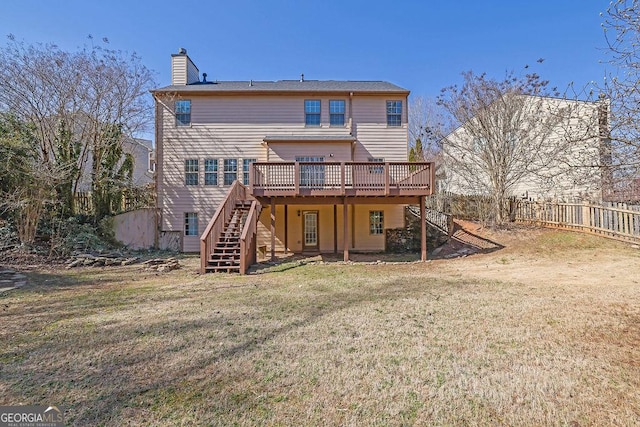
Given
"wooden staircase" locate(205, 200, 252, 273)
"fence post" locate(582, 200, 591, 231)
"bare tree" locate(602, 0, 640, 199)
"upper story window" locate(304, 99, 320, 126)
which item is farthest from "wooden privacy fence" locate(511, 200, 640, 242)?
"wooden staircase" locate(205, 200, 252, 273)

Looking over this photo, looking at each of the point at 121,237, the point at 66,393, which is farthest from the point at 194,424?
the point at 121,237

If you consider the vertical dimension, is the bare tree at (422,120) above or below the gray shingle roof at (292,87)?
above

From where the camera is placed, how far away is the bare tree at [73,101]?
12.7m

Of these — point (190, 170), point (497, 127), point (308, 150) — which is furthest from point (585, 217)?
point (190, 170)

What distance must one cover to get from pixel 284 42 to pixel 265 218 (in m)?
8.55

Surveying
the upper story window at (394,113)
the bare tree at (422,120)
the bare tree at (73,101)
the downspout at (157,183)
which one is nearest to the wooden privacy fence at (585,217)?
the upper story window at (394,113)

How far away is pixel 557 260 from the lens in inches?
396

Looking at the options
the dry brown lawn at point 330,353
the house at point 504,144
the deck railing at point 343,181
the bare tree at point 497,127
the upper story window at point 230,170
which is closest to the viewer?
the dry brown lawn at point 330,353

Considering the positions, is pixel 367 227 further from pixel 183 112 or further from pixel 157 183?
pixel 183 112

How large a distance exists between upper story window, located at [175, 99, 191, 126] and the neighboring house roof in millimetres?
541

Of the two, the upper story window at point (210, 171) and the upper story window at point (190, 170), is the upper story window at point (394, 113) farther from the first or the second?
the upper story window at point (190, 170)

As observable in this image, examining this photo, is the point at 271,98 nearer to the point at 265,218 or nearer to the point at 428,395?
the point at 265,218

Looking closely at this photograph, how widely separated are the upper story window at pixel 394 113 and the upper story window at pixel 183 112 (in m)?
9.15

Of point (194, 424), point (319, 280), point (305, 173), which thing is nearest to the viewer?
point (194, 424)
